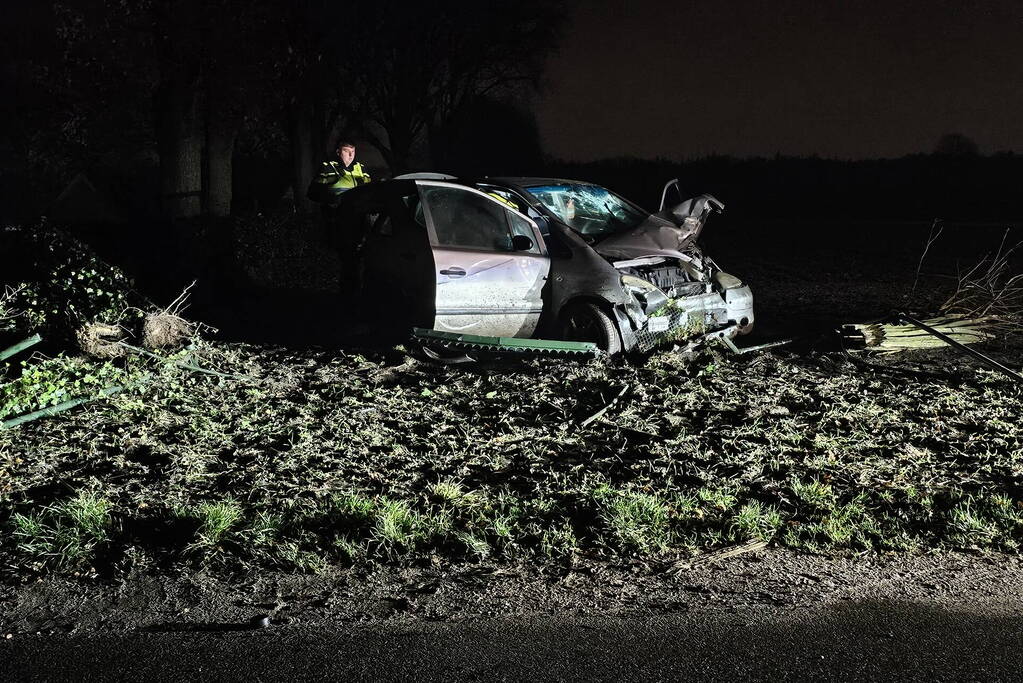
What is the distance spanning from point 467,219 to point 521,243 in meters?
0.54

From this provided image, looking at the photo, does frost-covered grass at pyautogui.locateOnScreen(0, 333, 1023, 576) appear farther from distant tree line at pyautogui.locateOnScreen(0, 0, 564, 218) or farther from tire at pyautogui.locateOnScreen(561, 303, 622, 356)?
distant tree line at pyautogui.locateOnScreen(0, 0, 564, 218)

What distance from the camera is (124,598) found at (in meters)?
3.97

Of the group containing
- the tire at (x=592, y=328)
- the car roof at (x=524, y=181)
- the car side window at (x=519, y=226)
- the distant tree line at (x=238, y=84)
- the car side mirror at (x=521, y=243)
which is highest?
the distant tree line at (x=238, y=84)

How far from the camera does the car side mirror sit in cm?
833

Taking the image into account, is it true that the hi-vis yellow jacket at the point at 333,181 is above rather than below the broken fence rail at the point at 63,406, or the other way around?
above

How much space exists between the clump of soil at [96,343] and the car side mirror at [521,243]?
343cm

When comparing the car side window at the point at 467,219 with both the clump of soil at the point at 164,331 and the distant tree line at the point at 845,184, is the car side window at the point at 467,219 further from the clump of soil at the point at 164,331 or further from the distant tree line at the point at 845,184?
the distant tree line at the point at 845,184

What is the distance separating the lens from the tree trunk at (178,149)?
50.2 feet

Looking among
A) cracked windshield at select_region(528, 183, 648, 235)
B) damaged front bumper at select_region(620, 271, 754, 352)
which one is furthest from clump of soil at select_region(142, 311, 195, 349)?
damaged front bumper at select_region(620, 271, 754, 352)

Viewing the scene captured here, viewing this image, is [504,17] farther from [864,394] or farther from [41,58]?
[864,394]

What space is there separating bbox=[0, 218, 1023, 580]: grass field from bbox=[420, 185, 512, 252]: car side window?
113cm

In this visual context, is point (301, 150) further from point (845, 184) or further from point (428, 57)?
point (845, 184)

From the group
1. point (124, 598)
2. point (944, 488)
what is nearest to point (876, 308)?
point (944, 488)

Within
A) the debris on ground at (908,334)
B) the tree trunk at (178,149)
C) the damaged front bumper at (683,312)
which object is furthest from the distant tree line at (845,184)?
the damaged front bumper at (683,312)
